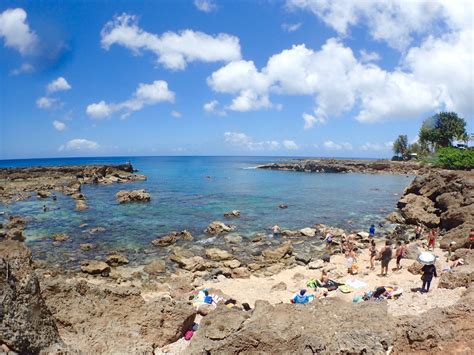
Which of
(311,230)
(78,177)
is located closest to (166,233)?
(311,230)

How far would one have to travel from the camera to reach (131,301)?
11.5 metres

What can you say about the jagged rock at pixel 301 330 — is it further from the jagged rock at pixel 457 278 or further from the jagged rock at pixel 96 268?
the jagged rock at pixel 96 268

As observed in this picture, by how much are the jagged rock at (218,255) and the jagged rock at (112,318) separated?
13.7m

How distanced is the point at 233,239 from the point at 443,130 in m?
105

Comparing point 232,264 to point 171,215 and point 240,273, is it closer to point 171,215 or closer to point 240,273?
point 240,273

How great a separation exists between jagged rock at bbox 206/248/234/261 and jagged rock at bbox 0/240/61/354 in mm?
18286

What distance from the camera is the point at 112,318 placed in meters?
10.8

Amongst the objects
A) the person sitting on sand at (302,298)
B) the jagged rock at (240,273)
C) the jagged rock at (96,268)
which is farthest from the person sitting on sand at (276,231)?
the jagged rock at (96,268)

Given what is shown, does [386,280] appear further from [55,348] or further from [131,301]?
[55,348]

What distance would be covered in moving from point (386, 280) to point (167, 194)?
160 feet

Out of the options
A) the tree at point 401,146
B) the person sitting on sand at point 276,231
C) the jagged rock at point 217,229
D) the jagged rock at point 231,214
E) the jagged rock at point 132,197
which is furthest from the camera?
the tree at point 401,146

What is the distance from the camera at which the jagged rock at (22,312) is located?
23.0 ft

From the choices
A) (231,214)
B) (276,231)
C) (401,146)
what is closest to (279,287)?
(276,231)

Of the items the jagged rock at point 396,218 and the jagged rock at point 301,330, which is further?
the jagged rock at point 396,218
